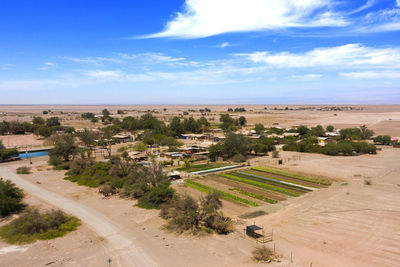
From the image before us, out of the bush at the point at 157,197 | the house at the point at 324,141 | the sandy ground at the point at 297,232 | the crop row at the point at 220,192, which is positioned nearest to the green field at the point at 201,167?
the crop row at the point at 220,192

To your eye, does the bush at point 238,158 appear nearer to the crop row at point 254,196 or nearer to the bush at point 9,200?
the crop row at point 254,196

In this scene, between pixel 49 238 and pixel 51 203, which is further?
pixel 51 203

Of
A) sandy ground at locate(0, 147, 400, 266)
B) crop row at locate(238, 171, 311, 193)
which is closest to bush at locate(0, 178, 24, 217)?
sandy ground at locate(0, 147, 400, 266)

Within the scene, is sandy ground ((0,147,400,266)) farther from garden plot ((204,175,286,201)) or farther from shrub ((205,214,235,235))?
garden plot ((204,175,286,201))

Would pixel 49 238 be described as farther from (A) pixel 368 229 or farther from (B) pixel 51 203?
(A) pixel 368 229

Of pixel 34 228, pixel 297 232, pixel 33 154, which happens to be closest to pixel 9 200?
pixel 34 228

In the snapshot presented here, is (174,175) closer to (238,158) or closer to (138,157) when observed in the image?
(138,157)

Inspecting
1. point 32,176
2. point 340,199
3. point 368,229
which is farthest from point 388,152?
point 32,176
